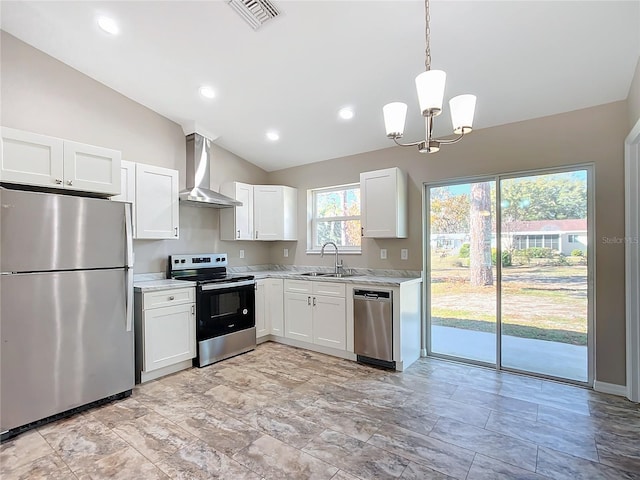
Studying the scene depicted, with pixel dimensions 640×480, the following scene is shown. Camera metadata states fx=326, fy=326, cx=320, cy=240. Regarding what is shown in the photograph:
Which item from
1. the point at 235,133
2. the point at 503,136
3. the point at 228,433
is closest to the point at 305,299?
the point at 228,433

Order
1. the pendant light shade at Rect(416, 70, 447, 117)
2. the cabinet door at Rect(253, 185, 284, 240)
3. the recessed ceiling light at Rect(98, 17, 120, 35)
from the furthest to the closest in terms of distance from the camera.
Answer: the cabinet door at Rect(253, 185, 284, 240)
the recessed ceiling light at Rect(98, 17, 120, 35)
the pendant light shade at Rect(416, 70, 447, 117)

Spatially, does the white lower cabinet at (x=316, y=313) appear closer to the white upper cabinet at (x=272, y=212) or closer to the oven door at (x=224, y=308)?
the oven door at (x=224, y=308)

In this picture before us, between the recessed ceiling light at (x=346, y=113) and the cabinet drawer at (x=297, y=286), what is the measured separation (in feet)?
6.38

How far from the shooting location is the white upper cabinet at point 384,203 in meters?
3.65

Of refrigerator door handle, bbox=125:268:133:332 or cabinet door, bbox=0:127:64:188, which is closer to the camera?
cabinet door, bbox=0:127:64:188

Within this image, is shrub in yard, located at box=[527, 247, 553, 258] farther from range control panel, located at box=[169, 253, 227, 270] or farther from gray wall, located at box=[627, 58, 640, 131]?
range control panel, located at box=[169, 253, 227, 270]

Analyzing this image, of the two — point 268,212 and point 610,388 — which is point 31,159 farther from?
point 610,388

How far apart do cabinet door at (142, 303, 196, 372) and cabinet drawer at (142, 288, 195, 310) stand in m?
0.04

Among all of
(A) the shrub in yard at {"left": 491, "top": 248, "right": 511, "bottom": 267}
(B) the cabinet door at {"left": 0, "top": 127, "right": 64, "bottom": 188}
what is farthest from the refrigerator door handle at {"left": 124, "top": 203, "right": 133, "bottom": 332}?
(A) the shrub in yard at {"left": 491, "top": 248, "right": 511, "bottom": 267}

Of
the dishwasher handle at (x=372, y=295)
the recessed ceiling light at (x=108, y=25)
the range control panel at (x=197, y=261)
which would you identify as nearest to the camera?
the recessed ceiling light at (x=108, y=25)

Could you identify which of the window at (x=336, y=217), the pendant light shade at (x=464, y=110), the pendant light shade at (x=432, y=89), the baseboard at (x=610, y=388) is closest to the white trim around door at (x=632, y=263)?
the baseboard at (x=610, y=388)

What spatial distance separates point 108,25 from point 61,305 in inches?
86.8

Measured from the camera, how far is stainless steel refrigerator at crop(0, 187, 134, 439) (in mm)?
2238


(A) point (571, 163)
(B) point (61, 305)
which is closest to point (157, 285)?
(B) point (61, 305)
